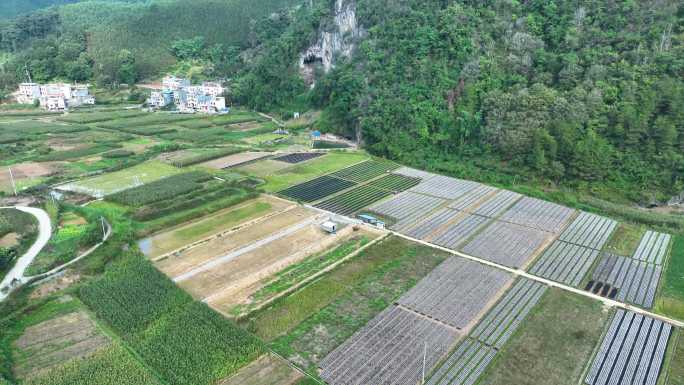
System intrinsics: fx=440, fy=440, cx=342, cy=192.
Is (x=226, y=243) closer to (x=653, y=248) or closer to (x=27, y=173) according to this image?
(x=27, y=173)

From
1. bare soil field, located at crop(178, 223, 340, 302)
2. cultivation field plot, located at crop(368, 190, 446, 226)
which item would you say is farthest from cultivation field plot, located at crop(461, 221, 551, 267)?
bare soil field, located at crop(178, 223, 340, 302)

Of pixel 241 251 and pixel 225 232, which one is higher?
pixel 225 232

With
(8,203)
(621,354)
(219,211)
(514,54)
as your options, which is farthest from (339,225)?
(514,54)

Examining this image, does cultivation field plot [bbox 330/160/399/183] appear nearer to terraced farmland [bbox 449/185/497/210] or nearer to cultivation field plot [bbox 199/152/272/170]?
terraced farmland [bbox 449/185/497/210]

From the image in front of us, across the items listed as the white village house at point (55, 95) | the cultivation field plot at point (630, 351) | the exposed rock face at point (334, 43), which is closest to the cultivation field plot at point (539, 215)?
the cultivation field plot at point (630, 351)

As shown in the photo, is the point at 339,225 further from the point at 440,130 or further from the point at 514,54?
the point at 514,54

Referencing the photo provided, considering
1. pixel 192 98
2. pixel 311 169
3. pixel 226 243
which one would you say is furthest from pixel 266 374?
pixel 192 98

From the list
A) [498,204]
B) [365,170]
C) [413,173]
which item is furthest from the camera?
[365,170]
